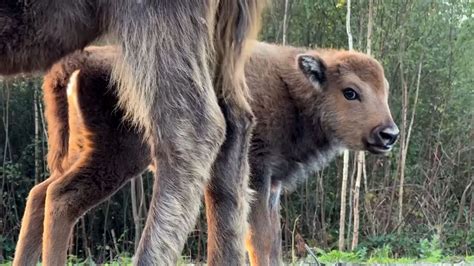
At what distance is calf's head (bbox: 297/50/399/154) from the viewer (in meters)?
8.12

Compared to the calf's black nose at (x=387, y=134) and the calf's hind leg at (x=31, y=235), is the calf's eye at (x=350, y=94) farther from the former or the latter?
the calf's hind leg at (x=31, y=235)

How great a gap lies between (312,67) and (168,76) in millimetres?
4887

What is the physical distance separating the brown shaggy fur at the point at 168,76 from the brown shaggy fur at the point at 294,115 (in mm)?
2893

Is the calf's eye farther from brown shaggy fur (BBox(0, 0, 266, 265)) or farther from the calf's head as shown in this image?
brown shaggy fur (BBox(0, 0, 266, 265))

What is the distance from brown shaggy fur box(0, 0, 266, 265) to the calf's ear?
4.37 meters

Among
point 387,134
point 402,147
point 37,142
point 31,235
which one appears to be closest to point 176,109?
point 31,235

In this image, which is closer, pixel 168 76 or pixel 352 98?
pixel 168 76

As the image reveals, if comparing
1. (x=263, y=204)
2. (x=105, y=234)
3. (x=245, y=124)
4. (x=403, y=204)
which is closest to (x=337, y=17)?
(x=403, y=204)

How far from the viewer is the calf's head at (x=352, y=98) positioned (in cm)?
812

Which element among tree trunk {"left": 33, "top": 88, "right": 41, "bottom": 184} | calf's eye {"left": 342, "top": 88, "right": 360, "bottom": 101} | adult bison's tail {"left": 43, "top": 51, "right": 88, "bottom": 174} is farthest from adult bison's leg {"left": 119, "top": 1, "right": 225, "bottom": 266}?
tree trunk {"left": 33, "top": 88, "right": 41, "bottom": 184}

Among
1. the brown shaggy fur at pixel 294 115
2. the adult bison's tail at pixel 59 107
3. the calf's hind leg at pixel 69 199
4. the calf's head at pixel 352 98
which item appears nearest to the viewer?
the calf's hind leg at pixel 69 199

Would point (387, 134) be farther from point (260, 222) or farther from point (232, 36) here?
point (232, 36)

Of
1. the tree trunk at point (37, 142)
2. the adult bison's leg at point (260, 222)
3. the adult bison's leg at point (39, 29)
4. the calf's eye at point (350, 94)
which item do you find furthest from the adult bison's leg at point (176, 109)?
the tree trunk at point (37, 142)

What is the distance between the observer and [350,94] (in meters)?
8.28
